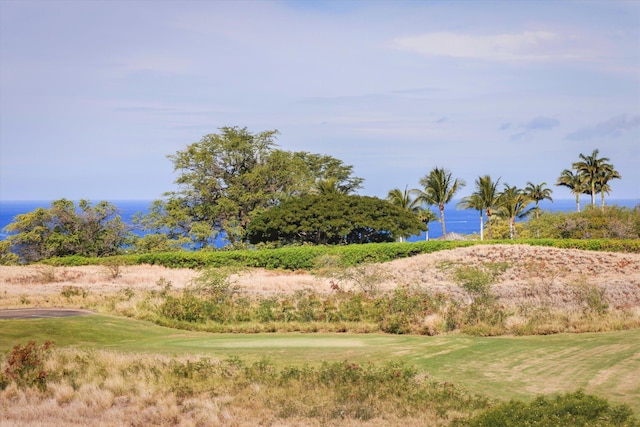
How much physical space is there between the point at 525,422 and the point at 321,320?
14.9 metres

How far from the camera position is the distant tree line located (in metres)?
55.5

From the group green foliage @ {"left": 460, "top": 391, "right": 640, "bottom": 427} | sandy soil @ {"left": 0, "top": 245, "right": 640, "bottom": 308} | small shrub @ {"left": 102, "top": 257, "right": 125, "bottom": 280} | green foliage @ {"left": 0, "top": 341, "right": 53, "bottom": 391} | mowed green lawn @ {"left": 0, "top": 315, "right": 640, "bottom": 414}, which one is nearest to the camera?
green foliage @ {"left": 460, "top": 391, "right": 640, "bottom": 427}

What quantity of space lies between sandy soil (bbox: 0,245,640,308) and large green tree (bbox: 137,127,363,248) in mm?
14919

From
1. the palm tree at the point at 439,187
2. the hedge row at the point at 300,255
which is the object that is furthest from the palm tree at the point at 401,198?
the hedge row at the point at 300,255

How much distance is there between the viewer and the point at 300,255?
47.4 meters

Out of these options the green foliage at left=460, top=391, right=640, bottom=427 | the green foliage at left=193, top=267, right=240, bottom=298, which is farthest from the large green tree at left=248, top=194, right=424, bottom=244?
the green foliage at left=460, top=391, right=640, bottom=427

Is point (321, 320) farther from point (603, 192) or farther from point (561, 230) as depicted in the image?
point (603, 192)

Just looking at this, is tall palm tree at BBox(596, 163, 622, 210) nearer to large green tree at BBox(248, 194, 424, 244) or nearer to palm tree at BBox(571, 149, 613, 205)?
palm tree at BBox(571, 149, 613, 205)

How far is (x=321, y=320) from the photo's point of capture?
23.5 m

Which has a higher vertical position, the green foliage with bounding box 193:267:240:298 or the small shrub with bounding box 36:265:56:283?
the small shrub with bounding box 36:265:56:283

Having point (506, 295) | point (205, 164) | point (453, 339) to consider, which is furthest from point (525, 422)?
point (205, 164)

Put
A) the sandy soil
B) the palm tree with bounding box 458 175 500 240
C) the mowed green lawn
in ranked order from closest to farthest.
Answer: the mowed green lawn → the sandy soil → the palm tree with bounding box 458 175 500 240

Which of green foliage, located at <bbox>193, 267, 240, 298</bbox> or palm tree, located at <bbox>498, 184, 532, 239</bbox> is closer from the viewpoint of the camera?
green foliage, located at <bbox>193, 267, 240, 298</bbox>

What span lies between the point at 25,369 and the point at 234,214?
168 feet
